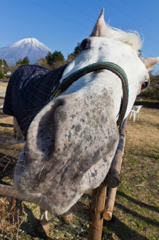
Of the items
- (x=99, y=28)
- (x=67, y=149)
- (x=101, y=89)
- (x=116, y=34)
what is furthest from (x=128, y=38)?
(x=67, y=149)

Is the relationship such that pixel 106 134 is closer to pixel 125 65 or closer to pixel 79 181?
pixel 79 181

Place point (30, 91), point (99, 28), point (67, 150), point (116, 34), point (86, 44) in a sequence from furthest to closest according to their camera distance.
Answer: point (30, 91), point (99, 28), point (116, 34), point (86, 44), point (67, 150)

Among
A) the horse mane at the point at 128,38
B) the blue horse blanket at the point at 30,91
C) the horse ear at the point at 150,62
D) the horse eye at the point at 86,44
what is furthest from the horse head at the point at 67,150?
the horse ear at the point at 150,62

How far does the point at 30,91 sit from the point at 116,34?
166 cm

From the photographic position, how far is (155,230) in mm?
2439

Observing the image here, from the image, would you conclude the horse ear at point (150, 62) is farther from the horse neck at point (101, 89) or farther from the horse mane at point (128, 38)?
the horse neck at point (101, 89)

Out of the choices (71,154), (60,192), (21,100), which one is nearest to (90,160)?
(71,154)

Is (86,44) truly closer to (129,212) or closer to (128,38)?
(128,38)

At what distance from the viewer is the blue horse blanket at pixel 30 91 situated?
1.99 meters

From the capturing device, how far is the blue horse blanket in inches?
78.2

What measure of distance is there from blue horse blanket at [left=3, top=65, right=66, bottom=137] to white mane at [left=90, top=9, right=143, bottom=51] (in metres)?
0.67

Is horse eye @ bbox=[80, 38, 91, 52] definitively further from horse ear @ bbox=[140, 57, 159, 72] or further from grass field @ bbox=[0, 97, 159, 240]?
grass field @ bbox=[0, 97, 159, 240]

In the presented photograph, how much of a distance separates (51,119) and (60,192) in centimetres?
38

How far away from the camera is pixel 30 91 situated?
2668mm
